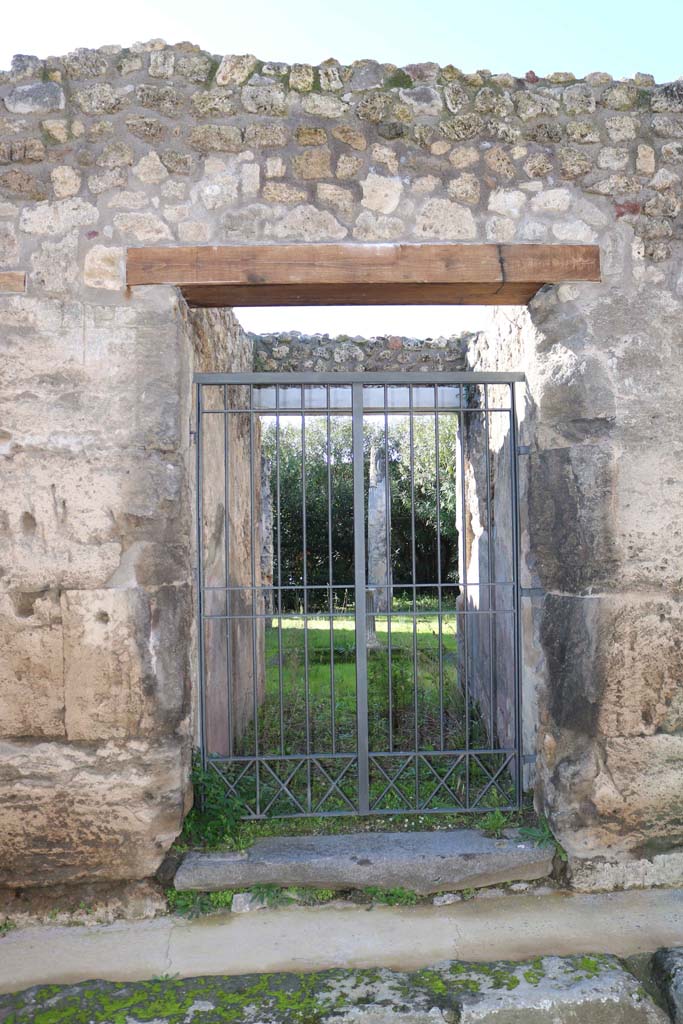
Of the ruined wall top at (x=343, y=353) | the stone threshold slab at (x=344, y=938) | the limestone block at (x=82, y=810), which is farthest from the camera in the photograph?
the ruined wall top at (x=343, y=353)

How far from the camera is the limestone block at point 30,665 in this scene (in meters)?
3.04

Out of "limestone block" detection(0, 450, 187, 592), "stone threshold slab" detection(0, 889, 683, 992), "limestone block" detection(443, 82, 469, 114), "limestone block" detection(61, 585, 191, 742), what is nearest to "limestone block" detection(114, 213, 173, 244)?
"limestone block" detection(0, 450, 187, 592)

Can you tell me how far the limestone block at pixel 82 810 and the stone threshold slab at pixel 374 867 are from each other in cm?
25

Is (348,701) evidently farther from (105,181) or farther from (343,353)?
(105,181)

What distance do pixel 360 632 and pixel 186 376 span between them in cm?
147

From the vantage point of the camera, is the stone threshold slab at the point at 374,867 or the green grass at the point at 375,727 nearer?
the stone threshold slab at the point at 374,867

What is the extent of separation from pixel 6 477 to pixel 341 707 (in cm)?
407

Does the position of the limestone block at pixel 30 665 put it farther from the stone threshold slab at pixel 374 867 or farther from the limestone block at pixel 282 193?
the limestone block at pixel 282 193

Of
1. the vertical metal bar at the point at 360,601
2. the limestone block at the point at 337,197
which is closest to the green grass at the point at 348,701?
the vertical metal bar at the point at 360,601

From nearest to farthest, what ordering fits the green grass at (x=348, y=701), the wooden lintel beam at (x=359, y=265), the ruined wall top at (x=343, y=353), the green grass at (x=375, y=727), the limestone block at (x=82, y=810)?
the limestone block at (x=82, y=810) → the wooden lintel beam at (x=359, y=265) → the green grass at (x=375, y=727) → the green grass at (x=348, y=701) → the ruined wall top at (x=343, y=353)

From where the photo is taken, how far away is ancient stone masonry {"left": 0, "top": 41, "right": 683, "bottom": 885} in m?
Result: 3.06

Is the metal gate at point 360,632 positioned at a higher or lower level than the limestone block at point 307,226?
lower

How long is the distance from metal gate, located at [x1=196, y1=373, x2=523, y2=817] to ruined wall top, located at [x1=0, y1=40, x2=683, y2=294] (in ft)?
2.39

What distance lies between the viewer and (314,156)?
318cm
